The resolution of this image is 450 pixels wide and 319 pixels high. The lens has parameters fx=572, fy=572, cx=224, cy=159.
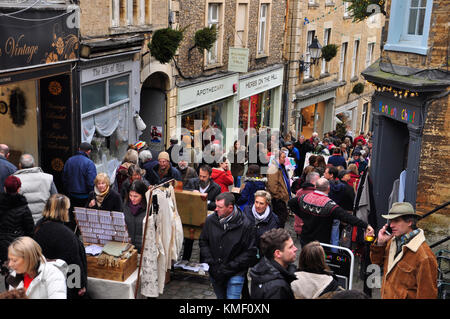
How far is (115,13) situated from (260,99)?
10611mm

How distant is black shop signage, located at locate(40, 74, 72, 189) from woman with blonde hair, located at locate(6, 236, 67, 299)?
21.2ft

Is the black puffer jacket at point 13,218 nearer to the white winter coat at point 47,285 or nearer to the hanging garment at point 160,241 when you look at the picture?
the hanging garment at point 160,241

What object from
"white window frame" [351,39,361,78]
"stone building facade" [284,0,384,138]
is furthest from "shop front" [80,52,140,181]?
"white window frame" [351,39,361,78]

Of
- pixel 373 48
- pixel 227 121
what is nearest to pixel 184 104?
pixel 227 121

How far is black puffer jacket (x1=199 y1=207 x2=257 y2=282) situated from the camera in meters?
6.72

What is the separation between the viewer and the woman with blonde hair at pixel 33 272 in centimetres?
498

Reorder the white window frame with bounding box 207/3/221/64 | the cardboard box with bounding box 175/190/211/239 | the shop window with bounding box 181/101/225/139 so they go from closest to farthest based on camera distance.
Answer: the cardboard box with bounding box 175/190/211/239 < the shop window with bounding box 181/101/225/139 < the white window frame with bounding box 207/3/221/64

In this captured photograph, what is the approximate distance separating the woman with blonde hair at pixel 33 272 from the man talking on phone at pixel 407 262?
3301 millimetres

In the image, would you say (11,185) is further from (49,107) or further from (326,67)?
(326,67)

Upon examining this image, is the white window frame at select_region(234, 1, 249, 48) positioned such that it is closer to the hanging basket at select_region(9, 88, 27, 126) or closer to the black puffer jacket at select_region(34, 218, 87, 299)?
the hanging basket at select_region(9, 88, 27, 126)

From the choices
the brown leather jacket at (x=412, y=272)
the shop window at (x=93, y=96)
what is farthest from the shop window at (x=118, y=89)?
the brown leather jacket at (x=412, y=272)

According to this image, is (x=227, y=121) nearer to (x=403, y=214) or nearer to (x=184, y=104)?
(x=184, y=104)

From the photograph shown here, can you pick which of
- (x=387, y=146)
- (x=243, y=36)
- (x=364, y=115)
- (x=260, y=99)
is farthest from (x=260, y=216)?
(x=364, y=115)

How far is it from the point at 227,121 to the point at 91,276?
Result: 44.1ft
